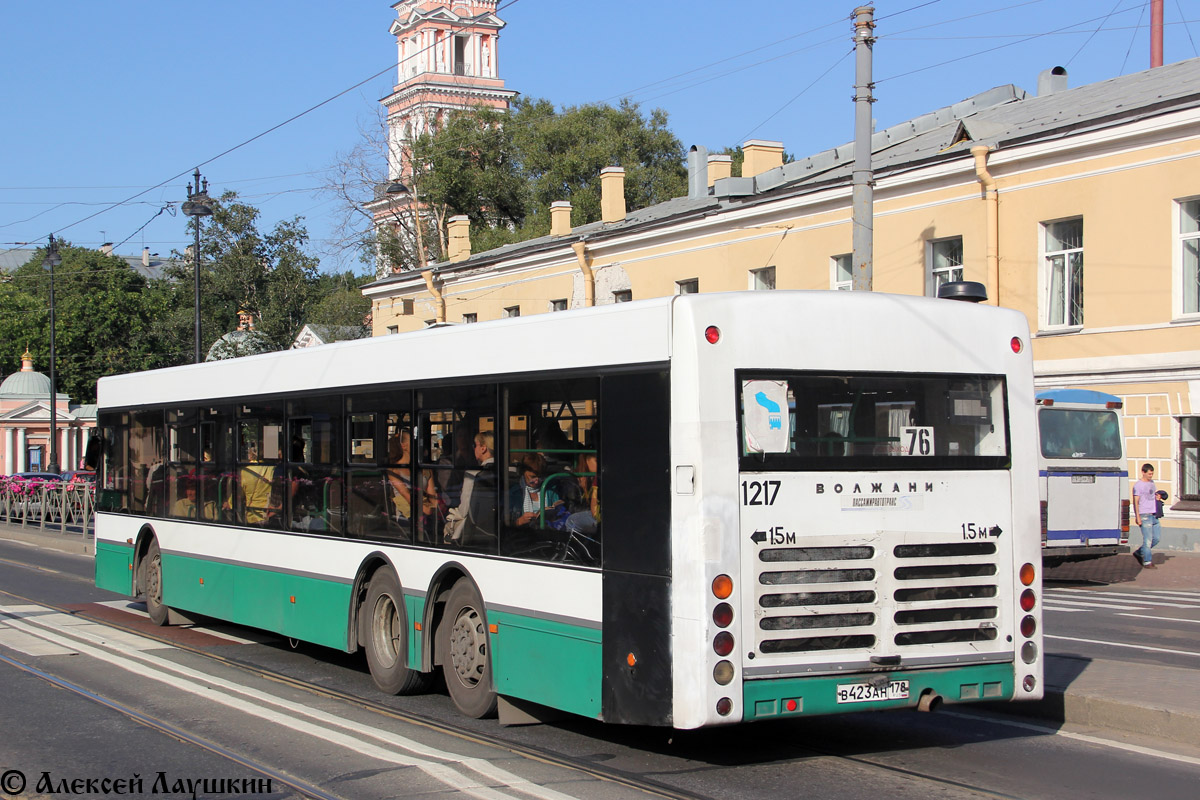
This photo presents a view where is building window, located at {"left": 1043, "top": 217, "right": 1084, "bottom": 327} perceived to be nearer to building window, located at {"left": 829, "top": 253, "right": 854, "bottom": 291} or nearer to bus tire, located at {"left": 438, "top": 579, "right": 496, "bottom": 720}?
building window, located at {"left": 829, "top": 253, "right": 854, "bottom": 291}

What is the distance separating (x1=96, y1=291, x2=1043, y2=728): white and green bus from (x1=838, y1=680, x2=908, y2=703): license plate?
0.06 feet

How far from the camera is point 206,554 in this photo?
13086mm

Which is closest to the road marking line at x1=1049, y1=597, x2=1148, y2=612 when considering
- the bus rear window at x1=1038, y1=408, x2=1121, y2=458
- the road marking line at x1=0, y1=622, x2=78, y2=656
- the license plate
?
the bus rear window at x1=1038, y1=408, x2=1121, y2=458

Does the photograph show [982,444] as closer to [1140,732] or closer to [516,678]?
[1140,732]

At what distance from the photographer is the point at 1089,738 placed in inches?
319

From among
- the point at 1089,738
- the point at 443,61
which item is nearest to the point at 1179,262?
the point at 1089,738

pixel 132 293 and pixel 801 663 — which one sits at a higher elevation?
pixel 132 293

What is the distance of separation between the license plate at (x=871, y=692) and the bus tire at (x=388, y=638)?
12.0 feet

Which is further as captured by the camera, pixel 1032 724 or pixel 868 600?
pixel 1032 724

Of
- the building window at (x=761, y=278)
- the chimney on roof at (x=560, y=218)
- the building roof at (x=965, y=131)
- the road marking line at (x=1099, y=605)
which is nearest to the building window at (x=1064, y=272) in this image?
the building roof at (x=965, y=131)

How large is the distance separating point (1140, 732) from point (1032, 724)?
703mm

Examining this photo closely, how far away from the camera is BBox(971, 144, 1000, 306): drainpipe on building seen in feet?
83.1

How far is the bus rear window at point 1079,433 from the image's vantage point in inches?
856

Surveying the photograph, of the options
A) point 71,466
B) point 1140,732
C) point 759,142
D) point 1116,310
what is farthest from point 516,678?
point 71,466
